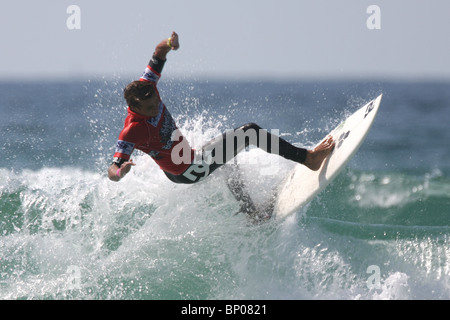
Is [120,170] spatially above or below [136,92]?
below

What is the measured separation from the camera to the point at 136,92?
504 cm

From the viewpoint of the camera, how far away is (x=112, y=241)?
21.7 feet

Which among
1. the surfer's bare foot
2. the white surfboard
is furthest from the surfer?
the white surfboard

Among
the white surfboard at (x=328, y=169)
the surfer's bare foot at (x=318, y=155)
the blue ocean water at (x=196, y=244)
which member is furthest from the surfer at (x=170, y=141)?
the blue ocean water at (x=196, y=244)

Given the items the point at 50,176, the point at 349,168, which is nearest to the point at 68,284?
the point at 50,176

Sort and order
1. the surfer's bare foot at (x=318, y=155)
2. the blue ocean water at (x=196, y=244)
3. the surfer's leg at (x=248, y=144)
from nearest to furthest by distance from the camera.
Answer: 1. the surfer's leg at (x=248, y=144)
2. the blue ocean water at (x=196, y=244)
3. the surfer's bare foot at (x=318, y=155)

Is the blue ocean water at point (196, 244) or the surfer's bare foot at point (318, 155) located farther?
the surfer's bare foot at point (318, 155)

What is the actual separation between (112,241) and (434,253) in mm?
3787

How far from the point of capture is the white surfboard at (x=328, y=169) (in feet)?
18.8

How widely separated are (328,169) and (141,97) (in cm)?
212

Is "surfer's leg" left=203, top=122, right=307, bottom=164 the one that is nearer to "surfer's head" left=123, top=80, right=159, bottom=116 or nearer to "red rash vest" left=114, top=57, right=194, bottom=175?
"red rash vest" left=114, top=57, right=194, bottom=175

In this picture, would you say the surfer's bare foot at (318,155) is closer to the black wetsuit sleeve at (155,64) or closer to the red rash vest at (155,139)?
the red rash vest at (155,139)

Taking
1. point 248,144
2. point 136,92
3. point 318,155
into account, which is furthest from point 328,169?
point 136,92

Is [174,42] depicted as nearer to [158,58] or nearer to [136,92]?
[158,58]
